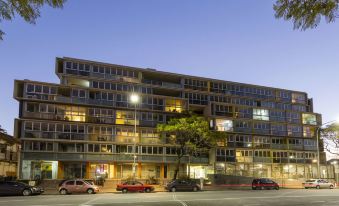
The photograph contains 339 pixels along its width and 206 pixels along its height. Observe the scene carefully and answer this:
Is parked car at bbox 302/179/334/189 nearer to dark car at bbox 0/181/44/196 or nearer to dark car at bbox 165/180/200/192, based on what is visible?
dark car at bbox 165/180/200/192

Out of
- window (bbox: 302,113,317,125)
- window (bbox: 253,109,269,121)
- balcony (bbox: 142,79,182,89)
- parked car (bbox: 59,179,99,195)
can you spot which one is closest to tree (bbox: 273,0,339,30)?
parked car (bbox: 59,179,99,195)

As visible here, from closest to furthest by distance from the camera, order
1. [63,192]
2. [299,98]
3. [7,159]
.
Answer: [63,192] → [7,159] → [299,98]

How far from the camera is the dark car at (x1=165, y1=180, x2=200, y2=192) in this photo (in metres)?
40.1

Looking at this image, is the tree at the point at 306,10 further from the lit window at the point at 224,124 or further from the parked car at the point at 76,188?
the lit window at the point at 224,124

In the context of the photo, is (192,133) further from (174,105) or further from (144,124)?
(174,105)

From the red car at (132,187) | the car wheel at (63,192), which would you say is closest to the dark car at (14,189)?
the car wheel at (63,192)

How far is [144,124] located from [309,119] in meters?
38.9

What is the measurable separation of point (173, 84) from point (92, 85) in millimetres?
15416

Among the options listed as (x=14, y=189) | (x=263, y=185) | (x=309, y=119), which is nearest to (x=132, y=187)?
(x=14, y=189)

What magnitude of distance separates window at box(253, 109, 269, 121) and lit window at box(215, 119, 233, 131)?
22.8ft

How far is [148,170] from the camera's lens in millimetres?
60344

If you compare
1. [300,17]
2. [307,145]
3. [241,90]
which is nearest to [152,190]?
[300,17]

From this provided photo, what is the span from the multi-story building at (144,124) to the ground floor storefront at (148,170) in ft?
0.47

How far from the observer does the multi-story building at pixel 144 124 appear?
176ft
